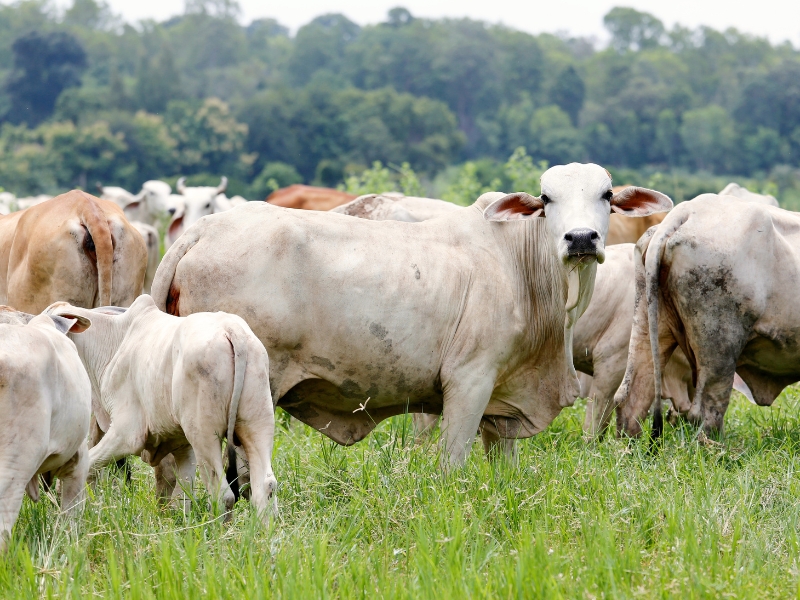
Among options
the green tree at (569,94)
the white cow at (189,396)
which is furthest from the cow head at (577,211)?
the green tree at (569,94)

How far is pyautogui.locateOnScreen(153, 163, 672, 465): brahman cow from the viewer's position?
5.53 metres

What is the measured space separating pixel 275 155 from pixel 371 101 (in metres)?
8.13

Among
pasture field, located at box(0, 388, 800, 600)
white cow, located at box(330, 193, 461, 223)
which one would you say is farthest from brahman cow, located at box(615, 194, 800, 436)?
white cow, located at box(330, 193, 461, 223)

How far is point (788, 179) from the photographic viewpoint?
6122 cm

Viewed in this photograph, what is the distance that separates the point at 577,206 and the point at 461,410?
121 centimetres

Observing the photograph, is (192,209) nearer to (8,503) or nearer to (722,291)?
(722,291)

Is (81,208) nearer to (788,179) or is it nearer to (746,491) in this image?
(746,491)

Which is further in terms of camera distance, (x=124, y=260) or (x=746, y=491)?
(x=124, y=260)

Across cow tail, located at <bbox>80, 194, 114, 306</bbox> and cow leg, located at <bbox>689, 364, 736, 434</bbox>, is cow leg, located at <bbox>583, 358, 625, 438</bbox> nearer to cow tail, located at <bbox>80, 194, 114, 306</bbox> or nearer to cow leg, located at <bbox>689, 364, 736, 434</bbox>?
cow leg, located at <bbox>689, 364, 736, 434</bbox>

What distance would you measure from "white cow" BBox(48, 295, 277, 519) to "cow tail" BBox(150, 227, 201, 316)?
0.84 feet

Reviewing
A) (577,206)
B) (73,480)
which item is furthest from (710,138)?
(73,480)

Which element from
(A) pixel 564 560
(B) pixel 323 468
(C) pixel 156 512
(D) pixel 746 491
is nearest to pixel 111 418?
(C) pixel 156 512

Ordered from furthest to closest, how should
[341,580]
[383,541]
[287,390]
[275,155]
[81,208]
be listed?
1. [275,155]
2. [81,208]
3. [287,390]
4. [383,541]
5. [341,580]

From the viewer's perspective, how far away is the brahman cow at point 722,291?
6.23 metres
